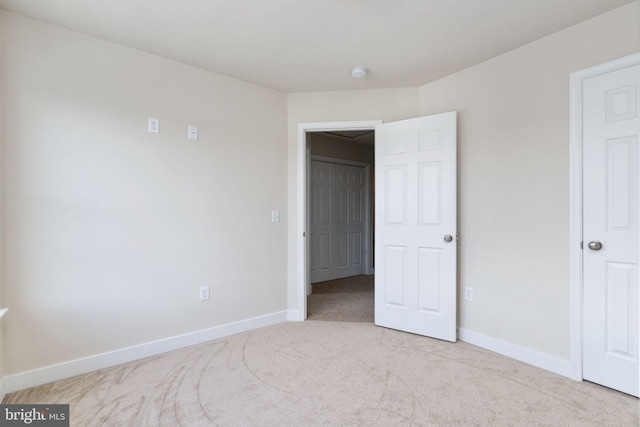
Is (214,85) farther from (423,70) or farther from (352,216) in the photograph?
(352,216)

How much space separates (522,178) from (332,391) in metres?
2.08

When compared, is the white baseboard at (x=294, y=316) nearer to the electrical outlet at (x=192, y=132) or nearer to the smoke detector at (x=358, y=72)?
the electrical outlet at (x=192, y=132)

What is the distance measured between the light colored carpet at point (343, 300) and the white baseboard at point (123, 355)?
64 centimetres

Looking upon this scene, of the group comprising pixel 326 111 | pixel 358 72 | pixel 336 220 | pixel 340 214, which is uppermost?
pixel 358 72

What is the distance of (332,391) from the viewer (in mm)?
2004

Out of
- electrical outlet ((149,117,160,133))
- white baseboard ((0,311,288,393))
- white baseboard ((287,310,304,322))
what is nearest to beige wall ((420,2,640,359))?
white baseboard ((287,310,304,322))

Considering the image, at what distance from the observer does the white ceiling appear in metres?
1.95

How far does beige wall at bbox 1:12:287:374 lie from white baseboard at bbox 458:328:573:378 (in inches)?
75.3

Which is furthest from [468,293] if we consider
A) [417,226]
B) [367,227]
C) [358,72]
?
[367,227]

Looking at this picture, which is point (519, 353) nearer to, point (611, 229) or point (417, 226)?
point (611, 229)

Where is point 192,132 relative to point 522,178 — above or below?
above

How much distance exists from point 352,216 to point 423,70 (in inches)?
127

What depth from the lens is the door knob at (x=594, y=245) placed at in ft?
6.77

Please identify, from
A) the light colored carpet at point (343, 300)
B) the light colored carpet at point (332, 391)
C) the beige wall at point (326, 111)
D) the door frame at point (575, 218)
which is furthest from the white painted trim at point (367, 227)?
the door frame at point (575, 218)
